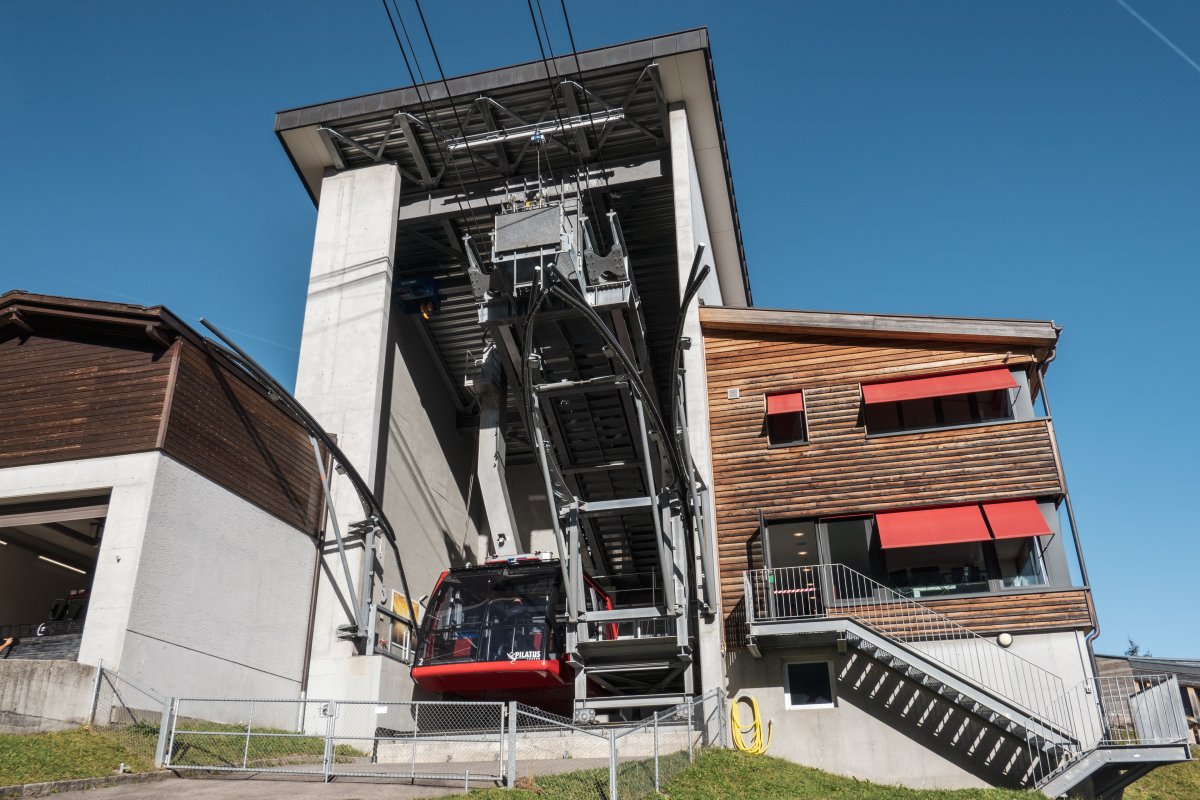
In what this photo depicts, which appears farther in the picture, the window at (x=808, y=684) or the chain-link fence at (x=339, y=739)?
the window at (x=808, y=684)

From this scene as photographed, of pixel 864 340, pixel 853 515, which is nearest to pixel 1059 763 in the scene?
pixel 853 515

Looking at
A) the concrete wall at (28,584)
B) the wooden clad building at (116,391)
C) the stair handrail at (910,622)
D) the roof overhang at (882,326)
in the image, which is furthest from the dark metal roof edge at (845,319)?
the concrete wall at (28,584)

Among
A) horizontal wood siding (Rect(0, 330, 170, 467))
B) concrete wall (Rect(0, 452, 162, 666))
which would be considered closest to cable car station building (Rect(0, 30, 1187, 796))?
concrete wall (Rect(0, 452, 162, 666))

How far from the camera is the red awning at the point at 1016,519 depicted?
16.7 meters

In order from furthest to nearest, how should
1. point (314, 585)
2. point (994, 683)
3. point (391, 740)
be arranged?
point (314, 585)
point (994, 683)
point (391, 740)

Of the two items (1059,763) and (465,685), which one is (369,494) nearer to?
(465,685)

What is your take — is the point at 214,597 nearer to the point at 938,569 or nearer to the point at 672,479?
the point at 672,479

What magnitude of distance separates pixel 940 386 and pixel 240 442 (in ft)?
42.4

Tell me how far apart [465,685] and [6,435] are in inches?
354

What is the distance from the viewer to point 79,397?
669 inches

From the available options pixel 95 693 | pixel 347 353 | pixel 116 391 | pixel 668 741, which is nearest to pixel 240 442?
pixel 116 391

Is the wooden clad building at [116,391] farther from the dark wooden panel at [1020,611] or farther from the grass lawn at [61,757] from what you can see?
the dark wooden panel at [1020,611]

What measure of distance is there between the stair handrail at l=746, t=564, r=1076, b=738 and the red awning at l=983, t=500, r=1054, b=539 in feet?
5.88

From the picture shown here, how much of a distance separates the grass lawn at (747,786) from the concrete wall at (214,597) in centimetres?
698
